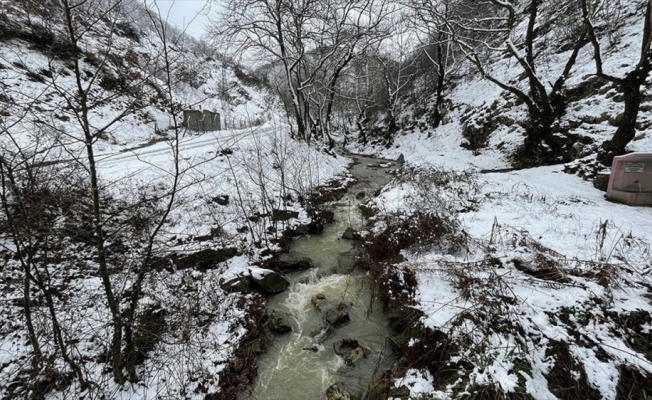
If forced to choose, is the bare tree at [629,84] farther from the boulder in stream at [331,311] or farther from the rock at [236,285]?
the rock at [236,285]

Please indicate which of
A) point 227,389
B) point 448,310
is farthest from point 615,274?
point 227,389

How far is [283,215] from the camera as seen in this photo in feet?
28.6

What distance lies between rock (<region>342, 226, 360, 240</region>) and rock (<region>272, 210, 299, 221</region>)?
6.01 ft

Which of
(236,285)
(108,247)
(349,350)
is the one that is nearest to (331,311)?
(349,350)

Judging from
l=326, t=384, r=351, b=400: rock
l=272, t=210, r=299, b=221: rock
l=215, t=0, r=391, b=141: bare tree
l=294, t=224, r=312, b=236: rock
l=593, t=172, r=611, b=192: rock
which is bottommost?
l=326, t=384, r=351, b=400: rock

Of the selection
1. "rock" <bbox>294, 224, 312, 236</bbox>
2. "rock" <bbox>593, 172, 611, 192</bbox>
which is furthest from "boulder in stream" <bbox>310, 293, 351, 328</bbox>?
"rock" <bbox>593, 172, 611, 192</bbox>

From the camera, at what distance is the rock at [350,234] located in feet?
26.7

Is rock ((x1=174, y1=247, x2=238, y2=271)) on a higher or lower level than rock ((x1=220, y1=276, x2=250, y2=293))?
higher

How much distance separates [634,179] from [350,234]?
6487mm

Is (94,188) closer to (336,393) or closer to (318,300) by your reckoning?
(336,393)

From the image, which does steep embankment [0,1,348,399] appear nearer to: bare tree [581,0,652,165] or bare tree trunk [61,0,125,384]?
bare tree trunk [61,0,125,384]

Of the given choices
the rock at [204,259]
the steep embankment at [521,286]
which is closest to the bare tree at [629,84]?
the steep embankment at [521,286]

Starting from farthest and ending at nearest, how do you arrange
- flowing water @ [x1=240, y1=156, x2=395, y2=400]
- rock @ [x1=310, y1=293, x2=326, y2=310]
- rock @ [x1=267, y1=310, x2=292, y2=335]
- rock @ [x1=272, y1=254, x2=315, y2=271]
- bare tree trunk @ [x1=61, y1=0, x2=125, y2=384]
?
rock @ [x1=272, y1=254, x2=315, y2=271] < rock @ [x1=310, y1=293, x2=326, y2=310] < rock @ [x1=267, y1=310, x2=292, y2=335] < flowing water @ [x1=240, y1=156, x2=395, y2=400] < bare tree trunk @ [x1=61, y1=0, x2=125, y2=384]

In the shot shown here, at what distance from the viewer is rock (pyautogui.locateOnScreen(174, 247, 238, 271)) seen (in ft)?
20.3
